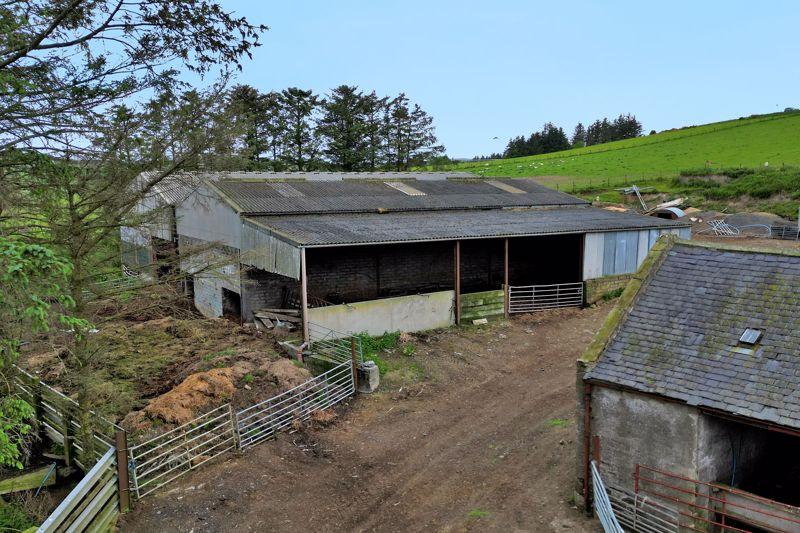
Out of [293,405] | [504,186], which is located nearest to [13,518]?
[293,405]

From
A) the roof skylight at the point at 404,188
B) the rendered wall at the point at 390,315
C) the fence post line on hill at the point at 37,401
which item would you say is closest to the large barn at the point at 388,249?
the rendered wall at the point at 390,315

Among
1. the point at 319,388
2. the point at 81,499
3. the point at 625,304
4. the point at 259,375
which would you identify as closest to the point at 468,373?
the point at 319,388

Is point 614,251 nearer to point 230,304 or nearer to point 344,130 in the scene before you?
point 230,304

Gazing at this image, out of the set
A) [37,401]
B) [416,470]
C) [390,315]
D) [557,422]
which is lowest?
[416,470]

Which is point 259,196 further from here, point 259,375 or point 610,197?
point 610,197

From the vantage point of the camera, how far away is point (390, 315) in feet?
59.2

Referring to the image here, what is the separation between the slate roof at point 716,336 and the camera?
7.52 m

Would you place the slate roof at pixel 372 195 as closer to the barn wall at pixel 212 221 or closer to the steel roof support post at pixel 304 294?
the barn wall at pixel 212 221

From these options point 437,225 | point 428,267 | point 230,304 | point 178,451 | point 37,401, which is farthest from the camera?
point 428,267

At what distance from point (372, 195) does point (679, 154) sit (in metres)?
48.6

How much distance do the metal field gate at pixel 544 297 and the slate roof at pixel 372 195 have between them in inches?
211

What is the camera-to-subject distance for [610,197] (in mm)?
43312

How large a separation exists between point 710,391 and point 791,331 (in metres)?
1.58

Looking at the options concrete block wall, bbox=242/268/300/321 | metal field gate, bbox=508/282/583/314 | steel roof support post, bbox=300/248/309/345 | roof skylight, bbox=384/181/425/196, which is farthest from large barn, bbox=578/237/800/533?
roof skylight, bbox=384/181/425/196
